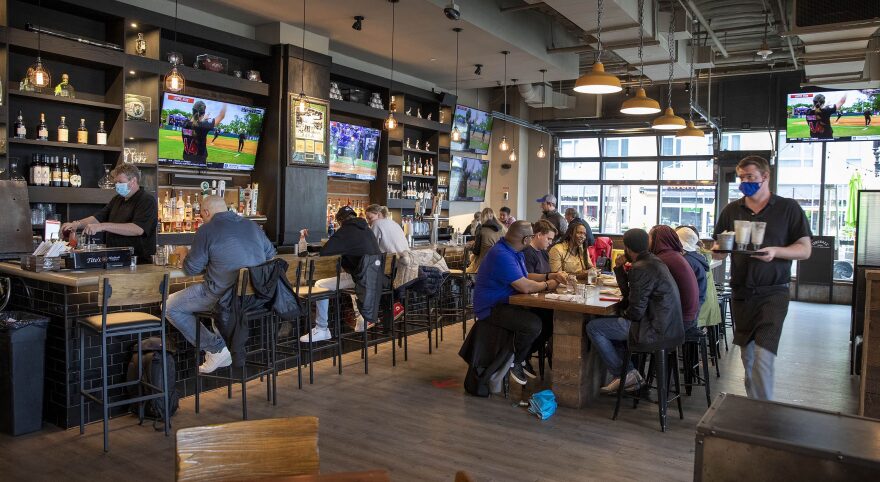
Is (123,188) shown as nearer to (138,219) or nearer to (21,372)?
(138,219)

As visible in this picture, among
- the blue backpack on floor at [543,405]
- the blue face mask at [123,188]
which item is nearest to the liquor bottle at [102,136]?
the blue face mask at [123,188]

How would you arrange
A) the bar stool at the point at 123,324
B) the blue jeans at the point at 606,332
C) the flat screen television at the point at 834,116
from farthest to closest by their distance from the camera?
the flat screen television at the point at 834,116
the blue jeans at the point at 606,332
the bar stool at the point at 123,324

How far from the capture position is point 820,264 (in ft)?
37.4

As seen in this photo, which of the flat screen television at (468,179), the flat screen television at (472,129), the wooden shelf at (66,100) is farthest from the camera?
the flat screen television at (468,179)

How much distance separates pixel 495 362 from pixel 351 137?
5.19 meters

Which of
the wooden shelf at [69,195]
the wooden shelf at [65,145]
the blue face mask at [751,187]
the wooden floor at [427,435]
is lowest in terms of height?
the wooden floor at [427,435]

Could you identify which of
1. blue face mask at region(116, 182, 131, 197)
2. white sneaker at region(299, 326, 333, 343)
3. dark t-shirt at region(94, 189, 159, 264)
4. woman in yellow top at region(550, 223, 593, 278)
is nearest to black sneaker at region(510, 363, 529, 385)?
woman in yellow top at region(550, 223, 593, 278)

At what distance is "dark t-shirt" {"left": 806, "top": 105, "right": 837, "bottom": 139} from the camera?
11.3 m

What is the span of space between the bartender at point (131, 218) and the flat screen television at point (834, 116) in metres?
10.7

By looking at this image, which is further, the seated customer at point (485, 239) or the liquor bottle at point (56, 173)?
the seated customer at point (485, 239)

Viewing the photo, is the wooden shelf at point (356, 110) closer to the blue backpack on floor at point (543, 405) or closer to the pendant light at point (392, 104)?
the pendant light at point (392, 104)

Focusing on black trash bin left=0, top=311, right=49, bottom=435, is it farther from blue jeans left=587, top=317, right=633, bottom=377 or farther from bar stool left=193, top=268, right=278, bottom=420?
blue jeans left=587, top=317, right=633, bottom=377

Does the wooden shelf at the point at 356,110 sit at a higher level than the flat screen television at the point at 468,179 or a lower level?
higher

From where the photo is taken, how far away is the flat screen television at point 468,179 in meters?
11.9
